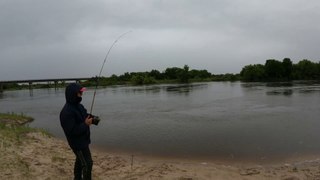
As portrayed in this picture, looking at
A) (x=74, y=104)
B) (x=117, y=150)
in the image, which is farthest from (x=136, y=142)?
(x=74, y=104)

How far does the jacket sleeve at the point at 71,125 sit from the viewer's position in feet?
19.5

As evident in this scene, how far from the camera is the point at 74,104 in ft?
20.0

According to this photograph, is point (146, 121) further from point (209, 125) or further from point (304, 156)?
point (304, 156)

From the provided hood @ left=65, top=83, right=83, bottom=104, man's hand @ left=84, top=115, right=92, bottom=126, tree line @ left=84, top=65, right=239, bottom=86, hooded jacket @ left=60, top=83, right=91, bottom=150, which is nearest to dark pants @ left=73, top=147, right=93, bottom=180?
Result: hooded jacket @ left=60, top=83, right=91, bottom=150

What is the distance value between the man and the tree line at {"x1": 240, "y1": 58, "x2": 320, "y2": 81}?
113577mm

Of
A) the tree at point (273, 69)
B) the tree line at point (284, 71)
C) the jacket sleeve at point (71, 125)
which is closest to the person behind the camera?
the jacket sleeve at point (71, 125)

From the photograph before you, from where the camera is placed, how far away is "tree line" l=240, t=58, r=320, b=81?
111125mm

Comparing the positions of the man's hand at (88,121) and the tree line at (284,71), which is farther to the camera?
the tree line at (284,71)

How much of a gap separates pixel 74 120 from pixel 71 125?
3.9 inches

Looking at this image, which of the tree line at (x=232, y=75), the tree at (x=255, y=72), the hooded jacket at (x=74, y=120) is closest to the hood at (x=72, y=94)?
the hooded jacket at (x=74, y=120)

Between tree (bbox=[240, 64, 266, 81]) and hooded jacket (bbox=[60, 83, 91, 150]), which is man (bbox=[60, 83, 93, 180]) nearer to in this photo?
hooded jacket (bbox=[60, 83, 91, 150])

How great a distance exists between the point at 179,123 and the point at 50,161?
1261cm

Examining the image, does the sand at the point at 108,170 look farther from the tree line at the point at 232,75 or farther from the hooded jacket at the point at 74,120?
the tree line at the point at 232,75

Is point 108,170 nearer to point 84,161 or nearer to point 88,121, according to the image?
point 84,161
